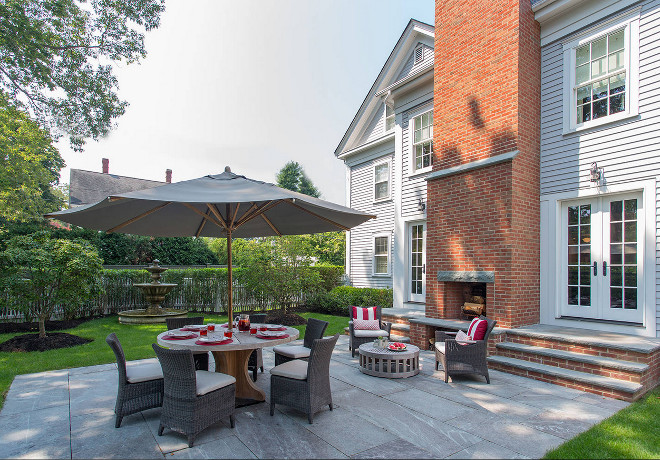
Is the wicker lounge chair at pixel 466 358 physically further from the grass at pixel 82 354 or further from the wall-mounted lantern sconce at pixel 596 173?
the grass at pixel 82 354

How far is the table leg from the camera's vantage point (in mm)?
4625

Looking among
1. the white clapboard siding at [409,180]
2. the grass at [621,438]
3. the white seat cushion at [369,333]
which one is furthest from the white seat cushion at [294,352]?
the white clapboard siding at [409,180]

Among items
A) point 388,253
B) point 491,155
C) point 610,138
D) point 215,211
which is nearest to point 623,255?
point 610,138

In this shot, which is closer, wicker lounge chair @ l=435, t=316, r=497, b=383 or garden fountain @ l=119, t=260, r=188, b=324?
wicker lounge chair @ l=435, t=316, r=497, b=383

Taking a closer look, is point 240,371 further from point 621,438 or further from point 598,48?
point 598,48

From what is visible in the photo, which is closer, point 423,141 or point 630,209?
point 630,209

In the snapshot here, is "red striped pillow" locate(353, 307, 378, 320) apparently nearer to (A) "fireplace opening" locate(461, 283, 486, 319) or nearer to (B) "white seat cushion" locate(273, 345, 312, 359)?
(A) "fireplace opening" locate(461, 283, 486, 319)

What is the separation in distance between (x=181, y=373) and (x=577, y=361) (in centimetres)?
538

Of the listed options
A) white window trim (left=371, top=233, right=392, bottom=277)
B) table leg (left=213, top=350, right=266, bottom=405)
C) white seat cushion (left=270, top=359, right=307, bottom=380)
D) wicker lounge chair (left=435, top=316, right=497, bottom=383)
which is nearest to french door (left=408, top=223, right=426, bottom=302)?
white window trim (left=371, top=233, right=392, bottom=277)

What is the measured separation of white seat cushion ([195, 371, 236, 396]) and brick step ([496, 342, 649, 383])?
4704 mm

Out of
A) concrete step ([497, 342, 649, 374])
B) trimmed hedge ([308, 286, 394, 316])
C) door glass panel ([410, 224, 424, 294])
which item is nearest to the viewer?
concrete step ([497, 342, 649, 374])

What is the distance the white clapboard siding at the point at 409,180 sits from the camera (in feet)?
33.6

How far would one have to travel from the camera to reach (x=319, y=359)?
163 inches

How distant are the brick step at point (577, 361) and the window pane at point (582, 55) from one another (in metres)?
5.22
